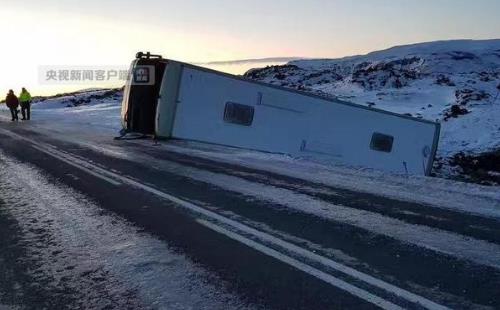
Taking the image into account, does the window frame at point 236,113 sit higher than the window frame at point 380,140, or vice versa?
the window frame at point 236,113

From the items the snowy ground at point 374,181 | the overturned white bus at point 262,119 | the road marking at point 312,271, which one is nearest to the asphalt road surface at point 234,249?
the road marking at point 312,271

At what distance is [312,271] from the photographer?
4422 mm

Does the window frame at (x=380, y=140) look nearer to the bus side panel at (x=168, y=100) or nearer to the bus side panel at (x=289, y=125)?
the bus side panel at (x=289, y=125)

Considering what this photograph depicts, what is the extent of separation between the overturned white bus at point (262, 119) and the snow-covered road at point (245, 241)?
16.0 feet

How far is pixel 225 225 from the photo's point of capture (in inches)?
232

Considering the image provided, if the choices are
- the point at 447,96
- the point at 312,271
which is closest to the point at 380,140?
the point at 312,271

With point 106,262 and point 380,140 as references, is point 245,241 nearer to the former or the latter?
point 106,262

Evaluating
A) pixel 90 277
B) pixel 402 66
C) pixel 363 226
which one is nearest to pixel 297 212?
pixel 363 226

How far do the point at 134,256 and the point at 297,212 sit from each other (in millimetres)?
2253

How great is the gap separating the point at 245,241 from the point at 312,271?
3.39 feet

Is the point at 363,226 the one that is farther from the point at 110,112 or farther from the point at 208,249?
the point at 110,112

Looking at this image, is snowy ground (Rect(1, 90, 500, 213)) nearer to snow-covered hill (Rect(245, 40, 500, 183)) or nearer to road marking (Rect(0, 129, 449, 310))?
road marking (Rect(0, 129, 449, 310))

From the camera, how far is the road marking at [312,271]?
3.82 meters

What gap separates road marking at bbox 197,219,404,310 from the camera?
382 cm
